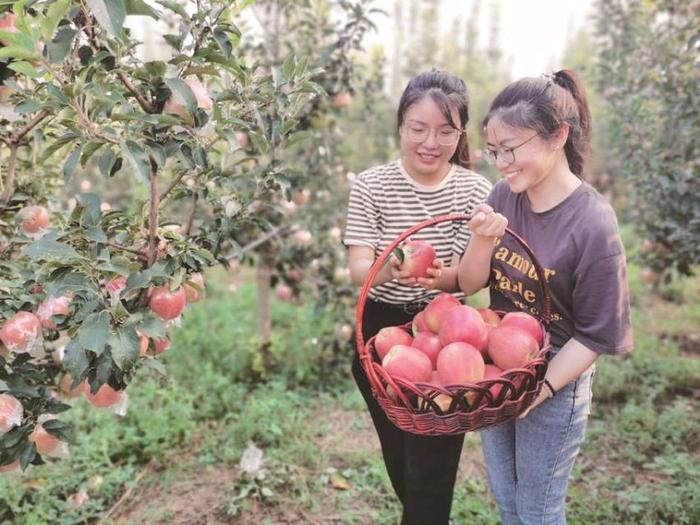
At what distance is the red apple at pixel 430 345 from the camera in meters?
1.27

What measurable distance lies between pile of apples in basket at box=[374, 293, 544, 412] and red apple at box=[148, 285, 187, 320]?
1.52 feet

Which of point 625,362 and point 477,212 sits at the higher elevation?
point 477,212

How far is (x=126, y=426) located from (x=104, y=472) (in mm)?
334

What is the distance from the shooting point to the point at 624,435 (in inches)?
108

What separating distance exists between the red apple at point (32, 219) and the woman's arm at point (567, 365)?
1.38 metres

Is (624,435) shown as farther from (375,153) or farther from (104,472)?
(375,153)

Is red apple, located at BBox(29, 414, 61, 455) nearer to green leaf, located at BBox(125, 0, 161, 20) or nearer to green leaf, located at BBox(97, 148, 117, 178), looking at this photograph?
green leaf, located at BBox(97, 148, 117, 178)

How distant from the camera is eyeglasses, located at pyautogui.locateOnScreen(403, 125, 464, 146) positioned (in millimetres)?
1498

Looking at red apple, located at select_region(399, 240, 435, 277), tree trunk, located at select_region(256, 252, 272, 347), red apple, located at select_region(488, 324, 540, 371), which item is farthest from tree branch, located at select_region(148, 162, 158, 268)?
tree trunk, located at select_region(256, 252, 272, 347)

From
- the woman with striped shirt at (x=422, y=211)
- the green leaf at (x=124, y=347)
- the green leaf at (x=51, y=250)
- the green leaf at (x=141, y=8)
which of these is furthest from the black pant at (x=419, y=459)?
the green leaf at (x=141, y=8)

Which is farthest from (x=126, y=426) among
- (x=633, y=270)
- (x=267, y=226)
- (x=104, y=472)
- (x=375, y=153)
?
(x=633, y=270)

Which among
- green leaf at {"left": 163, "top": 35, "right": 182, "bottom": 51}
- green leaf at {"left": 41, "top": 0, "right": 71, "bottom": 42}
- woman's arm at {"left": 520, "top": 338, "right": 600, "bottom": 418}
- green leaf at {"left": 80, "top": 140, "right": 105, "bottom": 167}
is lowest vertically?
woman's arm at {"left": 520, "top": 338, "right": 600, "bottom": 418}

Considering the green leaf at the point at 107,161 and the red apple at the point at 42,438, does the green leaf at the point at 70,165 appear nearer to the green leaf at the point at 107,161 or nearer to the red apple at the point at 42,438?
the green leaf at the point at 107,161

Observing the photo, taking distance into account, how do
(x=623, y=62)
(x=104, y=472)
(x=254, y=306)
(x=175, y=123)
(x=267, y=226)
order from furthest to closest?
(x=254, y=306)
(x=623, y=62)
(x=104, y=472)
(x=267, y=226)
(x=175, y=123)
